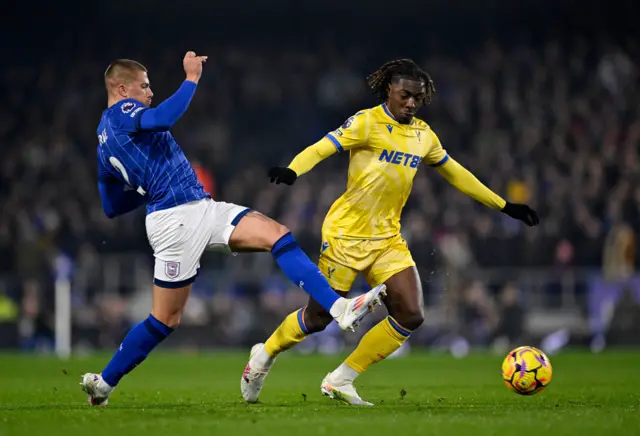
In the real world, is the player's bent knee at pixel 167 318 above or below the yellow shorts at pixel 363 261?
below

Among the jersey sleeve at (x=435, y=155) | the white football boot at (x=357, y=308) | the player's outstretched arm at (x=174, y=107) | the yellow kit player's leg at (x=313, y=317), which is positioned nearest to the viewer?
the white football boot at (x=357, y=308)

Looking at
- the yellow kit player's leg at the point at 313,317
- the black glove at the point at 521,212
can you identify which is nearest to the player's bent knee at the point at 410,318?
the yellow kit player's leg at the point at 313,317

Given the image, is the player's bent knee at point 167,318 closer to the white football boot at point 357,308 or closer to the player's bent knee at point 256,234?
the player's bent knee at point 256,234

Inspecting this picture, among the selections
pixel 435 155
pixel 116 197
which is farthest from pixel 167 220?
pixel 435 155

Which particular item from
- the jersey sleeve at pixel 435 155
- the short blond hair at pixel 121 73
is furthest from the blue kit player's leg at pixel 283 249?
the jersey sleeve at pixel 435 155

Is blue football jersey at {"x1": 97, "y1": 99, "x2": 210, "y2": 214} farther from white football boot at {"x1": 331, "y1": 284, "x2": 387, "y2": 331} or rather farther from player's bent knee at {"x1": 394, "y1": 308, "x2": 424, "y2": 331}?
player's bent knee at {"x1": 394, "y1": 308, "x2": 424, "y2": 331}

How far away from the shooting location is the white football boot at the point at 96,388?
791 cm

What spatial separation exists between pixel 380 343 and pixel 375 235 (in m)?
0.80

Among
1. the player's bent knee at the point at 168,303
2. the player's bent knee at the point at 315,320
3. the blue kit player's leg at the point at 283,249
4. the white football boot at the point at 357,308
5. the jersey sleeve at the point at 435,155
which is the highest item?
the jersey sleeve at the point at 435,155

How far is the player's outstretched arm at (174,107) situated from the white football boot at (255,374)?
2033mm

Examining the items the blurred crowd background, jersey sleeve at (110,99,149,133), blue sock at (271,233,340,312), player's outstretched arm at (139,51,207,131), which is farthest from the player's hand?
the blurred crowd background

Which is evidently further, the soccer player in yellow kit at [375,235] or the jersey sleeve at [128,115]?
the soccer player in yellow kit at [375,235]

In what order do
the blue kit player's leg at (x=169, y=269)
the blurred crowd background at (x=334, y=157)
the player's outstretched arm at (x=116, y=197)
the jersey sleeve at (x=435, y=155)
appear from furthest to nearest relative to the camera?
the blurred crowd background at (x=334, y=157) < the jersey sleeve at (x=435, y=155) < the player's outstretched arm at (x=116, y=197) < the blue kit player's leg at (x=169, y=269)

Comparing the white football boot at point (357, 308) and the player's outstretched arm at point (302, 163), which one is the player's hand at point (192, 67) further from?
the white football boot at point (357, 308)
